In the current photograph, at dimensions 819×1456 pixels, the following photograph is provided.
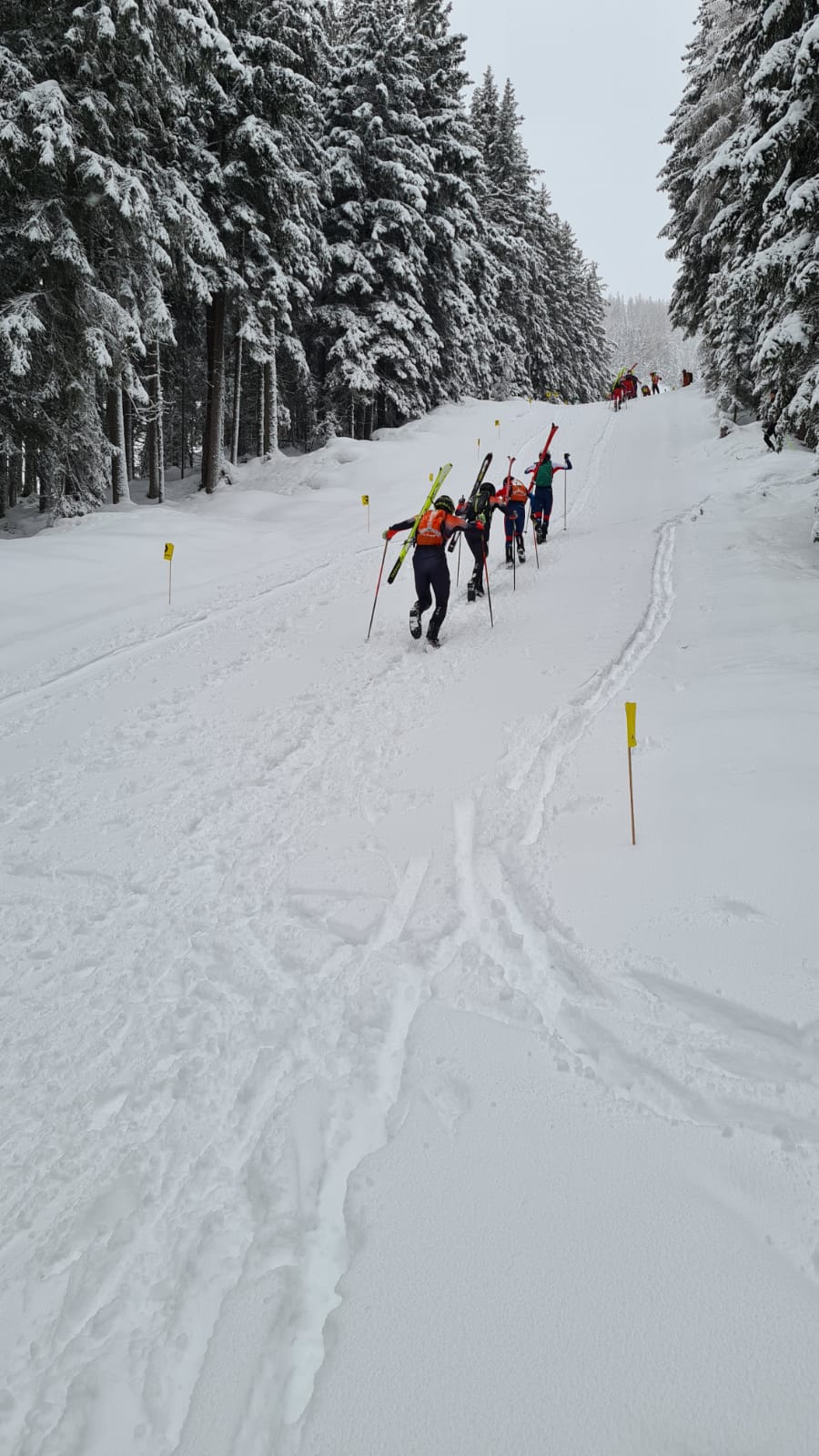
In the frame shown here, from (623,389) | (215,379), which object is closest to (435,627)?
(215,379)

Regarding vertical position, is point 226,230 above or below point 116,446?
above

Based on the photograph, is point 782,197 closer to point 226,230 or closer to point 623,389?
point 226,230

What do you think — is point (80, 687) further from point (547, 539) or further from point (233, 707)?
point (547, 539)

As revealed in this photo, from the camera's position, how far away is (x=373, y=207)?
2409 centimetres

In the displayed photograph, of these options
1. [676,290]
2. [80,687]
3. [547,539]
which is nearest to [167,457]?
[676,290]

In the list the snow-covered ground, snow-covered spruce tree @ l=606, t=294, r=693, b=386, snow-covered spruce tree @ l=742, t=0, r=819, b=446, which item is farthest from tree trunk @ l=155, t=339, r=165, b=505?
snow-covered spruce tree @ l=606, t=294, r=693, b=386

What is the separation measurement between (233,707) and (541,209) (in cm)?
5027

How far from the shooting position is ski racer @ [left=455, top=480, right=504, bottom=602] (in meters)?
9.97

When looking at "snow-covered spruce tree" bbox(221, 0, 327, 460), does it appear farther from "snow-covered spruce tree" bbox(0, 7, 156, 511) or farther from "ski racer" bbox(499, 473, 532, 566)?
"ski racer" bbox(499, 473, 532, 566)

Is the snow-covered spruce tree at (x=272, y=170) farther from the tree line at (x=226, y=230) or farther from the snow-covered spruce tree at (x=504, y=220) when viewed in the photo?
the snow-covered spruce tree at (x=504, y=220)

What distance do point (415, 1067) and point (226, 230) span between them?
69.2 ft

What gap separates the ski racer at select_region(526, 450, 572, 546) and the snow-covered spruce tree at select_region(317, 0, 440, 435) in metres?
12.7

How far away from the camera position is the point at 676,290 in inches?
1114

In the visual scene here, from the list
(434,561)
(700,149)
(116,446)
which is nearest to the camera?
(434,561)
